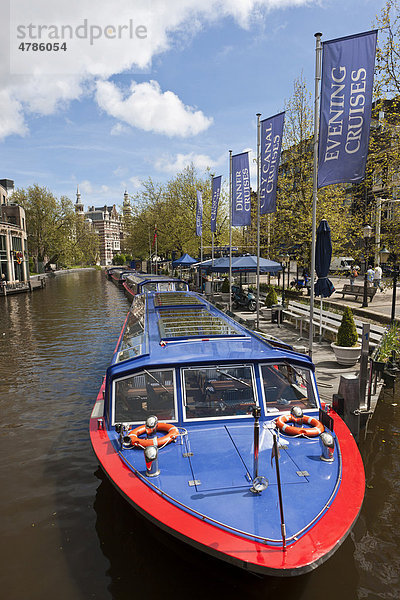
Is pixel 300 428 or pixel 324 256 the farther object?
pixel 324 256

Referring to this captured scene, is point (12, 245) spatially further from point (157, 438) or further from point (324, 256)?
point (157, 438)

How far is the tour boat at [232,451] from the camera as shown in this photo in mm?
4070

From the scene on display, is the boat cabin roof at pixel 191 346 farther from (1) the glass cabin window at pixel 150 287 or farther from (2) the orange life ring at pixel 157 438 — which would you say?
(1) the glass cabin window at pixel 150 287

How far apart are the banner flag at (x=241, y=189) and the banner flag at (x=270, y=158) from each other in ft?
8.70

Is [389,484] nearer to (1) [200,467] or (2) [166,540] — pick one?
(1) [200,467]

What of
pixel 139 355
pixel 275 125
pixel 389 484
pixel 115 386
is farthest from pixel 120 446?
pixel 275 125

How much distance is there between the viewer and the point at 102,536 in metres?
5.84

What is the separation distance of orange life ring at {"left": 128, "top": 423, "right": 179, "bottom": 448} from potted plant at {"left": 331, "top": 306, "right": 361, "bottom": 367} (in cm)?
781

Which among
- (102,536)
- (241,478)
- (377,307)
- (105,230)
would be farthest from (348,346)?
(105,230)

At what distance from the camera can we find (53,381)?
13.3m

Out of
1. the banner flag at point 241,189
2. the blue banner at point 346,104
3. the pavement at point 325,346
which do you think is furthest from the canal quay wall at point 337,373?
the banner flag at point 241,189

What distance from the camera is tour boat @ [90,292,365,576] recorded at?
4.07 metres

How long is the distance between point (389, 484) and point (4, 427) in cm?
866

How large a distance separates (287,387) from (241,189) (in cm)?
1398
